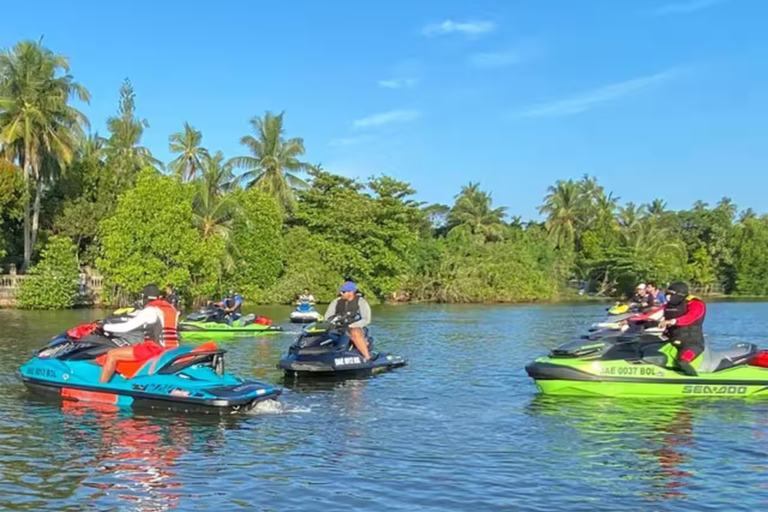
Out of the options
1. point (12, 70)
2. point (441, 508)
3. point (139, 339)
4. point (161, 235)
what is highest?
point (12, 70)

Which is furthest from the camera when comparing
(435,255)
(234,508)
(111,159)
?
(435,255)

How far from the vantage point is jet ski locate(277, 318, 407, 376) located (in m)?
15.5

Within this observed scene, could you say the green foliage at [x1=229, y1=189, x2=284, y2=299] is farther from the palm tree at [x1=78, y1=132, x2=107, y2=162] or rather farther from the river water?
the river water

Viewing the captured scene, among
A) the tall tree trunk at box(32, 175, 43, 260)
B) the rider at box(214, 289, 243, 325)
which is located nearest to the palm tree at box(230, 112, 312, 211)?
the tall tree trunk at box(32, 175, 43, 260)

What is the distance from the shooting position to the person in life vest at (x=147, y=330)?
489 inches

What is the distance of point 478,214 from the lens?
74562 mm

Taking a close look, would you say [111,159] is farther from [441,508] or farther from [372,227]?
[441,508]

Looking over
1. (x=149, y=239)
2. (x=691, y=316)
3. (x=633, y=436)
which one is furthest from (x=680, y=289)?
Result: (x=149, y=239)

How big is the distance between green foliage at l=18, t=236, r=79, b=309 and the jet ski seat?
3473 centimetres

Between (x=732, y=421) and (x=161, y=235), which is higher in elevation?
(x=161, y=235)

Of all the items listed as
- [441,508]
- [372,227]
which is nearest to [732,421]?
[441,508]

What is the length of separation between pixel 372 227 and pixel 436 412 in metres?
43.1

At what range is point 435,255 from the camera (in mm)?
63281

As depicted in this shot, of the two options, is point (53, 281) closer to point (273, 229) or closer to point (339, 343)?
point (273, 229)
